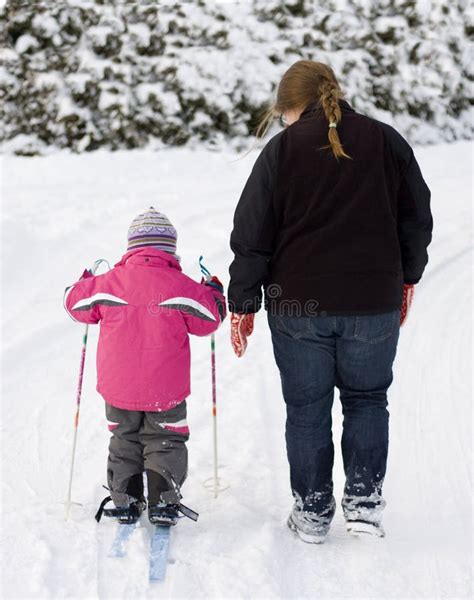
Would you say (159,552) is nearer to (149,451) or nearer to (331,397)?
(149,451)

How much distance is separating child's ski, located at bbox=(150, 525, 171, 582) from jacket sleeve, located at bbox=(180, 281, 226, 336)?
2.73 feet

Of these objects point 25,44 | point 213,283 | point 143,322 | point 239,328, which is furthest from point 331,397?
point 25,44

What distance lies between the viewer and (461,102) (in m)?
11.1

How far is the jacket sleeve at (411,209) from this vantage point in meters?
2.73

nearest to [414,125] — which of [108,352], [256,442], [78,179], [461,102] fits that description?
[461,102]

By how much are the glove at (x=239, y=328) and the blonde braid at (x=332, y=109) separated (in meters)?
0.75

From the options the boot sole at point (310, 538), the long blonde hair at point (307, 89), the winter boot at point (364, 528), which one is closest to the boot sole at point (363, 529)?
the winter boot at point (364, 528)

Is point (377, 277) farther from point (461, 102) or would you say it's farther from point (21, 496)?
point (461, 102)

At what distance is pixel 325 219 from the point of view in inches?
104

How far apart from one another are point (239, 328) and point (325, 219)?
1.91 ft

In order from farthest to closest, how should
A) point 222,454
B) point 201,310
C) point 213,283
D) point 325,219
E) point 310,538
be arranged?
point 222,454 → point 213,283 → point 201,310 → point 310,538 → point 325,219

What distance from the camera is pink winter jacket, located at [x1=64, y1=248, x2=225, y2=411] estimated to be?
2.94 metres

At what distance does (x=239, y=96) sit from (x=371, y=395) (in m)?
7.81

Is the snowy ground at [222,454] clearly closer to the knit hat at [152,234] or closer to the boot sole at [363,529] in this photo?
the boot sole at [363,529]
